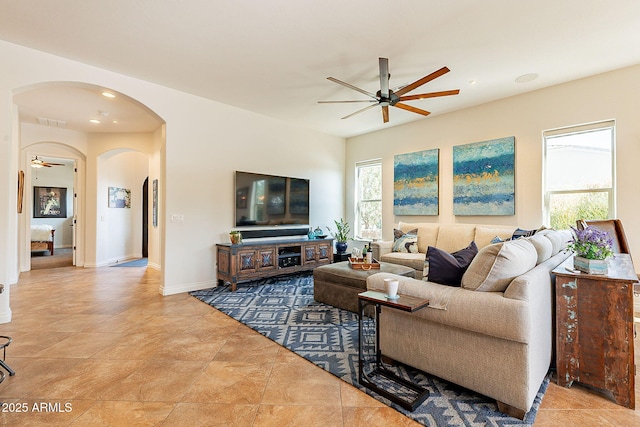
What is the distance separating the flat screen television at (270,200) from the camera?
5.05 metres

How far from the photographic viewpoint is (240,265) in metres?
4.53

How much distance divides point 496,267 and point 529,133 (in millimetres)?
3595

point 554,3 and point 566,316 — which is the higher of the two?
point 554,3

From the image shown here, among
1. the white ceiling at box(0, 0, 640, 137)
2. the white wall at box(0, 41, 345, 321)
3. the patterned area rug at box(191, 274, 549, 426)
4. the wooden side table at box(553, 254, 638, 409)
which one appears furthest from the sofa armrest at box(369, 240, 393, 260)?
the wooden side table at box(553, 254, 638, 409)

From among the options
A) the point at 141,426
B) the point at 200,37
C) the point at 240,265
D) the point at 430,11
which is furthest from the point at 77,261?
the point at 430,11

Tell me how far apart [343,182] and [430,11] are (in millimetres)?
4526

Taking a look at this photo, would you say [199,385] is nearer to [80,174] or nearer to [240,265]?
[240,265]

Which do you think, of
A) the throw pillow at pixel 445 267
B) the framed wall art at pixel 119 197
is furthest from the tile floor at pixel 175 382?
the framed wall art at pixel 119 197

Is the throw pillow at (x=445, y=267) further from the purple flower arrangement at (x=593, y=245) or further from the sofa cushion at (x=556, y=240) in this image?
the sofa cushion at (x=556, y=240)

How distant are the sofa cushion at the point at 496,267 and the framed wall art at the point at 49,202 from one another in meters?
12.3

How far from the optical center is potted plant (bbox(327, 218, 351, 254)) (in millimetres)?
6047

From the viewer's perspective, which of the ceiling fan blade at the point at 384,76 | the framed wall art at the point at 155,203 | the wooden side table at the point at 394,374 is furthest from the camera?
the framed wall art at the point at 155,203

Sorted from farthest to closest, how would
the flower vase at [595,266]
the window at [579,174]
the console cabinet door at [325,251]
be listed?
1. the console cabinet door at [325,251]
2. the window at [579,174]
3. the flower vase at [595,266]

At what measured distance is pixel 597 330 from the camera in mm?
1880
